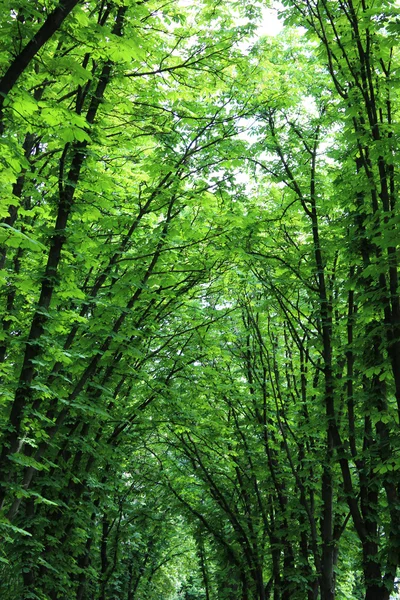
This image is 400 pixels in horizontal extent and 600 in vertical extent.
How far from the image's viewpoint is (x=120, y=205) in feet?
26.0

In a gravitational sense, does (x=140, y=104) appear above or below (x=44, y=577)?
above

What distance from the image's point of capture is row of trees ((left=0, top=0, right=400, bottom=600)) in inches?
227

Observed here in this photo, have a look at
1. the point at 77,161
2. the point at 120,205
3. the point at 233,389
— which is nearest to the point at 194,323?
the point at 233,389

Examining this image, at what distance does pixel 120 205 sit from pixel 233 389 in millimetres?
5034

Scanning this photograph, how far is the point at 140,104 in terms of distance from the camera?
24.0ft

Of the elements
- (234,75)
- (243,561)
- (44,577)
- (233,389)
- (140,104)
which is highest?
(234,75)

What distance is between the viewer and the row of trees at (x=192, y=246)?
19.0 ft

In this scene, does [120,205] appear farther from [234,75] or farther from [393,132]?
[393,132]

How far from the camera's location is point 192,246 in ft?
29.2

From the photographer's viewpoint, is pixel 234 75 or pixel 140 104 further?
pixel 234 75

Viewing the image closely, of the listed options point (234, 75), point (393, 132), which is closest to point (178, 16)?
point (234, 75)

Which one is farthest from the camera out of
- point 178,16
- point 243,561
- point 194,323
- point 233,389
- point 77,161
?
point 243,561

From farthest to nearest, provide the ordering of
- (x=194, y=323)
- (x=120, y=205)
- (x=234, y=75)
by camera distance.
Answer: (x=194, y=323) < (x=234, y=75) < (x=120, y=205)

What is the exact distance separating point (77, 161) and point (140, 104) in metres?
1.69
